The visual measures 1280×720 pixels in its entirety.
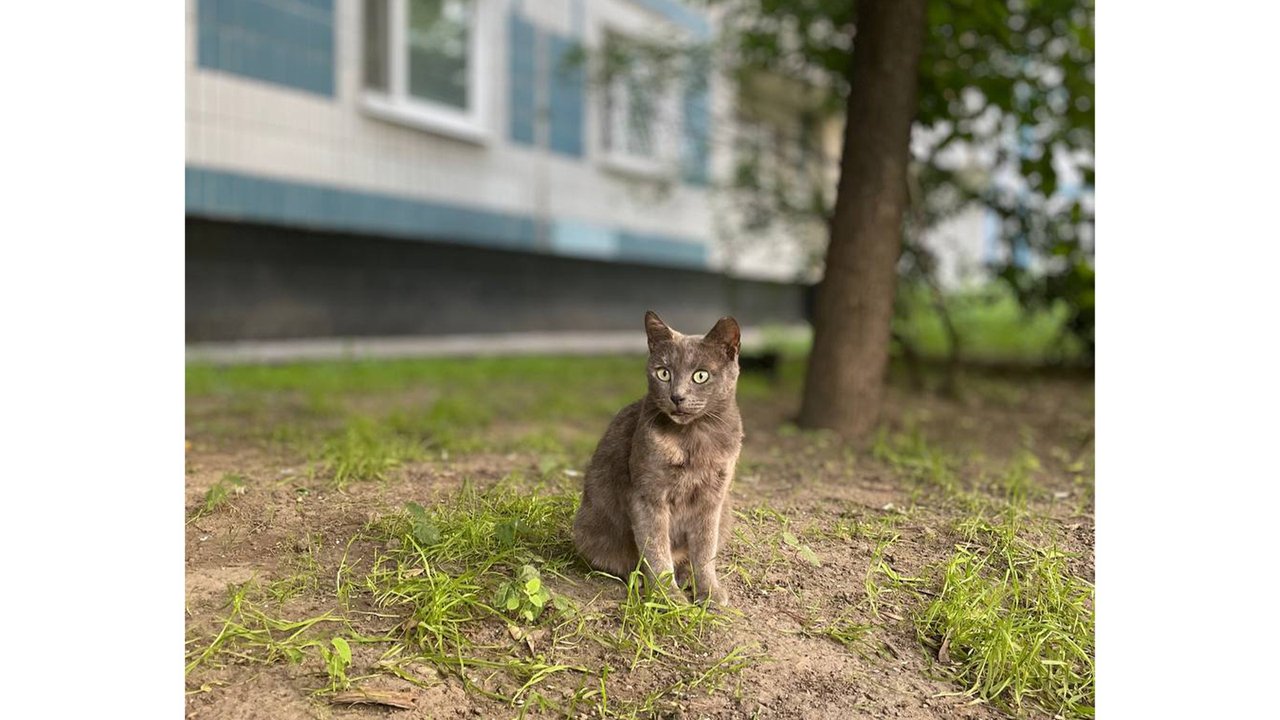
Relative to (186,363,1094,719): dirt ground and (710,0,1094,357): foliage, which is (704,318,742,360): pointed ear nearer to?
(186,363,1094,719): dirt ground

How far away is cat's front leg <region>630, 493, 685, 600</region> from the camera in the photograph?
2420mm

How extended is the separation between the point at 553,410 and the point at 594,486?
326cm

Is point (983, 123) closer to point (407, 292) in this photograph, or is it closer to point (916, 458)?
point (916, 458)

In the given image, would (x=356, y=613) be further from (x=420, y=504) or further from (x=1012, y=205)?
(x=1012, y=205)

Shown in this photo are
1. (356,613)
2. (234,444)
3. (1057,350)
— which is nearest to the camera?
(356,613)

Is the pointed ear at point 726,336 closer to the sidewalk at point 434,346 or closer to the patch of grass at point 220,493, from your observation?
the patch of grass at point 220,493

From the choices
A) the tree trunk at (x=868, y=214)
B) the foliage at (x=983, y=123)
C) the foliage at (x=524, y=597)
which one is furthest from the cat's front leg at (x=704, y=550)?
the foliage at (x=983, y=123)

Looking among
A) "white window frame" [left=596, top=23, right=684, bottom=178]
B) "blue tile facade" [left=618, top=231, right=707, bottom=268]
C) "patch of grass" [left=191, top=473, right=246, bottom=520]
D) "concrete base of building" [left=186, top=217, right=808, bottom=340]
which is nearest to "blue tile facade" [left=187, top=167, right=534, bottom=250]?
"concrete base of building" [left=186, top=217, right=808, bottom=340]

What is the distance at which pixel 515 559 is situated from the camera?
2.59 metres

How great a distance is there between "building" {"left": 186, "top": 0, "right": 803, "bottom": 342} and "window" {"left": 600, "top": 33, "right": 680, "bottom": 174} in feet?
0.13

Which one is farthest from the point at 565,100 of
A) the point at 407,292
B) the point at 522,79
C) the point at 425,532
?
the point at 425,532

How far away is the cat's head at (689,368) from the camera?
2.31m

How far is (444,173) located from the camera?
977cm
